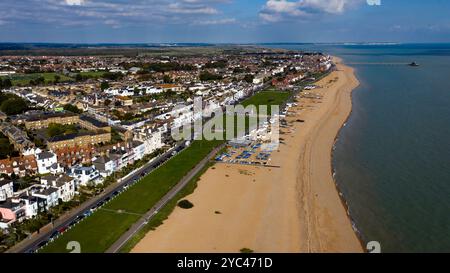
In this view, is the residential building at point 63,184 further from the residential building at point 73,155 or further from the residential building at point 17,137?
the residential building at point 17,137

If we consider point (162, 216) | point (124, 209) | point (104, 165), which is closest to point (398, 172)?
point (162, 216)

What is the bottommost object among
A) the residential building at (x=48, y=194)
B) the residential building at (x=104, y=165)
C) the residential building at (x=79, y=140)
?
the residential building at (x=48, y=194)

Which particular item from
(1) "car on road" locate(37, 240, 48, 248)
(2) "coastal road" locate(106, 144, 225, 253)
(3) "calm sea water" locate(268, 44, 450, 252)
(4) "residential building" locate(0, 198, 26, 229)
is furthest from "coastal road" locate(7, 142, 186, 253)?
(3) "calm sea water" locate(268, 44, 450, 252)

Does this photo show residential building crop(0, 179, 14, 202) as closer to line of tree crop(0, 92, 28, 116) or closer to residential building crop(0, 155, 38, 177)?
residential building crop(0, 155, 38, 177)

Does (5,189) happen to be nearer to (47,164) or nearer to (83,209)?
(83,209)

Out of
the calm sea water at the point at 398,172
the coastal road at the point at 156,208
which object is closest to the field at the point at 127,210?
the coastal road at the point at 156,208

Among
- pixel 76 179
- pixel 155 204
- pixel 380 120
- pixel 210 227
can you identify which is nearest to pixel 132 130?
pixel 76 179

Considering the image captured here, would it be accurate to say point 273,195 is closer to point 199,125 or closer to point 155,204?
point 155,204
